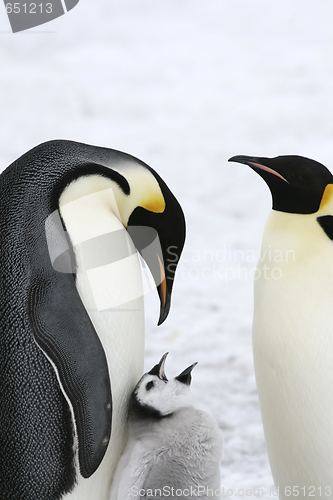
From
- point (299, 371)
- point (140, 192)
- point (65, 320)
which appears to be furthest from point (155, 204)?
point (299, 371)

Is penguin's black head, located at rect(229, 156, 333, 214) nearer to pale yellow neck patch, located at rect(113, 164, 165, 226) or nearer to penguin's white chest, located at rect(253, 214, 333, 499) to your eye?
penguin's white chest, located at rect(253, 214, 333, 499)

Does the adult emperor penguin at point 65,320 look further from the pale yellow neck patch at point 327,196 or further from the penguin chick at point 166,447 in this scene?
the pale yellow neck patch at point 327,196

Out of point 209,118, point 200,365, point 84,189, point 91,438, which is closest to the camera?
point 91,438

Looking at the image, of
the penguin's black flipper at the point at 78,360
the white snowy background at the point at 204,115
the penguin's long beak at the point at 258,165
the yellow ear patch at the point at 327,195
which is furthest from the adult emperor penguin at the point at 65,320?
the white snowy background at the point at 204,115

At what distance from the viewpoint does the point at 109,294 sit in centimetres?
94

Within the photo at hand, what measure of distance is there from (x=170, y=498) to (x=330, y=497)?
32 centimetres

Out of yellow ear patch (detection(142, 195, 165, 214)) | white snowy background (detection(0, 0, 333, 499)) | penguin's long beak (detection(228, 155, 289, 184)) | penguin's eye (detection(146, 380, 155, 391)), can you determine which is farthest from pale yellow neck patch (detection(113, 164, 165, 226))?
white snowy background (detection(0, 0, 333, 499))

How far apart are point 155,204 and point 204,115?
2.78 metres

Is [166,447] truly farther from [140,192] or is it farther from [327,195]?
[327,195]

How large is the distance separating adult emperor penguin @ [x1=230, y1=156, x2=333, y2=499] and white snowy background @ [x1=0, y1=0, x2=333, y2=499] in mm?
366

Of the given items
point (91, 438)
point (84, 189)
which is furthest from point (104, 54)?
point (91, 438)

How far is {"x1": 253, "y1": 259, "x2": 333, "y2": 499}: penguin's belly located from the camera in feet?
3.39

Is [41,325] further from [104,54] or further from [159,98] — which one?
[104,54]

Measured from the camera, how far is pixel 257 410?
5.48ft
